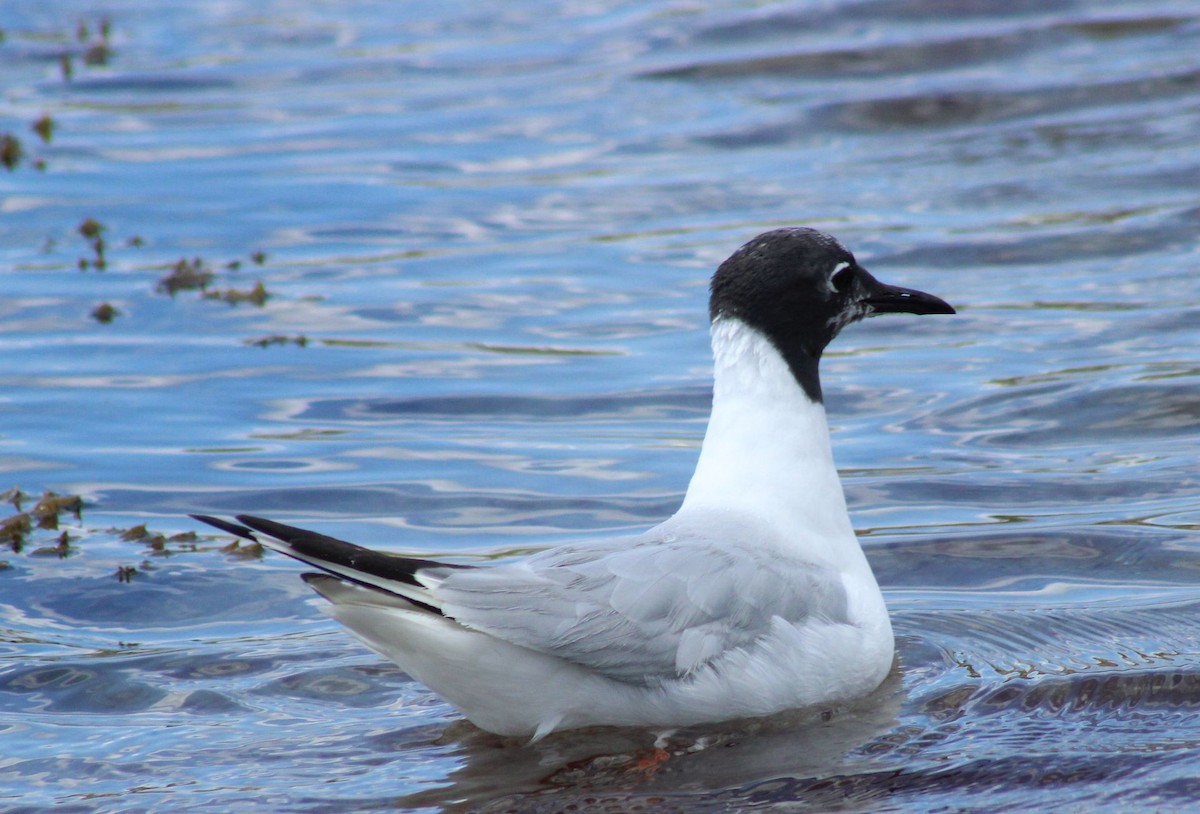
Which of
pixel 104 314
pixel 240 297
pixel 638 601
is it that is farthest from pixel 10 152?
pixel 638 601

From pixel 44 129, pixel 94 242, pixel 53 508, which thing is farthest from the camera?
pixel 44 129

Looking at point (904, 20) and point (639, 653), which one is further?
point (904, 20)

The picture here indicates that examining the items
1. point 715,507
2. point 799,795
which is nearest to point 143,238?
point 715,507

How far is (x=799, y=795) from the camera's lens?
16.5 ft

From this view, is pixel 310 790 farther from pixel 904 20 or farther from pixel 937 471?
pixel 904 20

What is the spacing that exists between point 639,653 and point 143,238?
7.99 metres

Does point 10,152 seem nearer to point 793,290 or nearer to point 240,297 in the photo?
point 240,297

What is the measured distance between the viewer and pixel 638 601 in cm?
518

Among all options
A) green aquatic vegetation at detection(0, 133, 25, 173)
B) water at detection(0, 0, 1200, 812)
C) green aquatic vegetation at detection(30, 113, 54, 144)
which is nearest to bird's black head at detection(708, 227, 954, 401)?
water at detection(0, 0, 1200, 812)

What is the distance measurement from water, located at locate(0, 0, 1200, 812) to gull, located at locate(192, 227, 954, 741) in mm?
218

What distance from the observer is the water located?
17.8 ft

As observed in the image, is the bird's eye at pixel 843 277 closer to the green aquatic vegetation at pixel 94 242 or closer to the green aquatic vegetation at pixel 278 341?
the green aquatic vegetation at pixel 278 341

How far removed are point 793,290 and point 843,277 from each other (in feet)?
0.82

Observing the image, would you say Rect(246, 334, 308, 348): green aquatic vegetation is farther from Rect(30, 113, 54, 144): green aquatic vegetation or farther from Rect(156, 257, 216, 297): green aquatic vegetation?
Rect(30, 113, 54, 144): green aquatic vegetation
